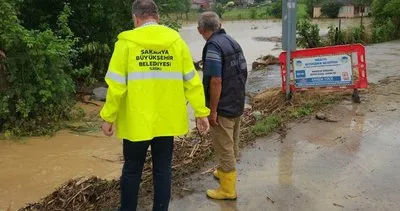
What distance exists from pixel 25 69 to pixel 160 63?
585cm

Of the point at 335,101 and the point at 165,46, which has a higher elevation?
the point at 165,46

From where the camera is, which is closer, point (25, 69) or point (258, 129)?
point (258, 129)

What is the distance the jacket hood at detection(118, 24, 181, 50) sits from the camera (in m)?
3.43

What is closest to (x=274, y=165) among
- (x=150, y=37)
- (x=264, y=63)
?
(x=150, y=37)

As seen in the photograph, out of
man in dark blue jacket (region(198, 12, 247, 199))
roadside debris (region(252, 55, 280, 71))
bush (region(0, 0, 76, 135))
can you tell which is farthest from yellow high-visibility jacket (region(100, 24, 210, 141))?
roadside debris (region(252, 55, 280, 71))

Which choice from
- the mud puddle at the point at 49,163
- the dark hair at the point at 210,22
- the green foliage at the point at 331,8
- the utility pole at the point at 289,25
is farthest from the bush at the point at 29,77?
the green foliage at the point at 331,8

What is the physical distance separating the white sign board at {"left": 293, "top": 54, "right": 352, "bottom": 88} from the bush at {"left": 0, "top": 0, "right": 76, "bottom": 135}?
4.35 metres

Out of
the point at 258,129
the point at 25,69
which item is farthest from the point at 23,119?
the point at 258,129

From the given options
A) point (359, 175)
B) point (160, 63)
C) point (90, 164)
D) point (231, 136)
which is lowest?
point (90, 164)

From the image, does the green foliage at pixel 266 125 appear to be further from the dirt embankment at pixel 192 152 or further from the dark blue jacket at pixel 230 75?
the dark blue jacket at pixel 230 75

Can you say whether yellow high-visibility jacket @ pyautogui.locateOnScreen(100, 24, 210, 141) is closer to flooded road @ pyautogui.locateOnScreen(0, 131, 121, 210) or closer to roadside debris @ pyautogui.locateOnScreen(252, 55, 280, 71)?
flooded road @ pyautogui.locateOnScreen(0, 131, 121, 210)

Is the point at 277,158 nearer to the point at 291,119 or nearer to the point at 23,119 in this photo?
the point at 291,119

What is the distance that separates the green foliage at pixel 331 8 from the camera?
166 ft

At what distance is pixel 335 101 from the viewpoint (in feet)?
26.4
